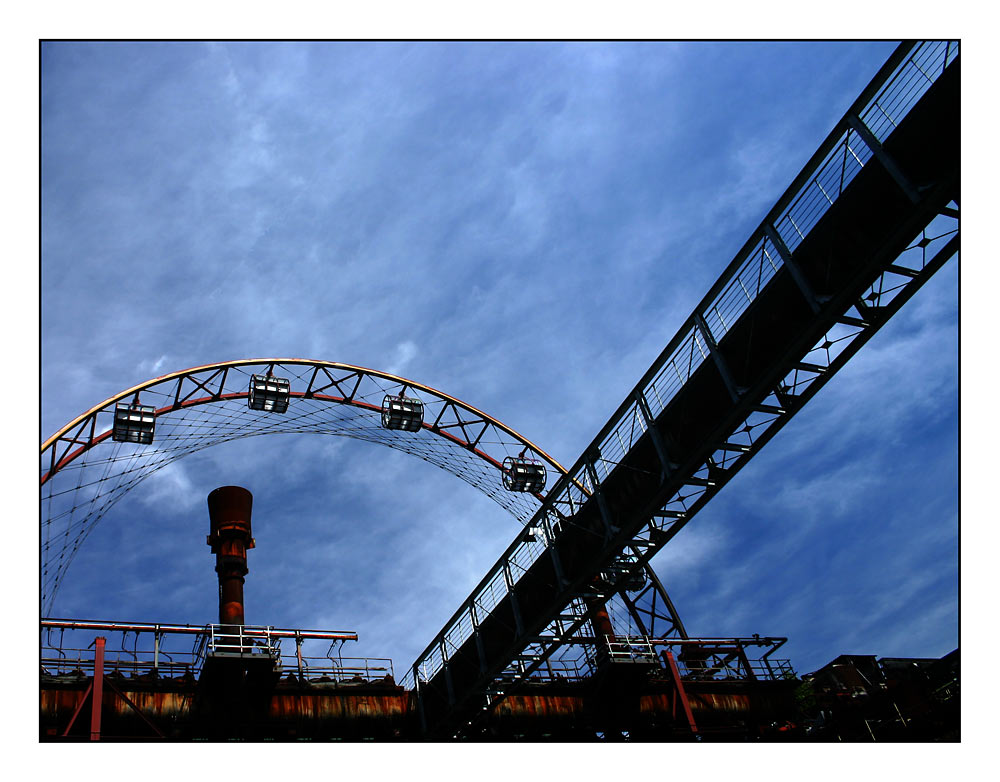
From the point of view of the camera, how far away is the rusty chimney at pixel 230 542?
32.4m

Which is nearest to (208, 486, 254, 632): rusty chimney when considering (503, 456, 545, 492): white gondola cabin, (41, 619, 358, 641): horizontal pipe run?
(41, 619, 358, 641): horizontal pipe run

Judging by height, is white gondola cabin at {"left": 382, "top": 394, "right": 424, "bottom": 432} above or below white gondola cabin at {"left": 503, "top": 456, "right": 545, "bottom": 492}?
above

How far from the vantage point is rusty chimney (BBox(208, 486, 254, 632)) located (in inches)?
1277

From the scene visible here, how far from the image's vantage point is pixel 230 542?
33.9 m

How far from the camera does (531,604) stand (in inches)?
928

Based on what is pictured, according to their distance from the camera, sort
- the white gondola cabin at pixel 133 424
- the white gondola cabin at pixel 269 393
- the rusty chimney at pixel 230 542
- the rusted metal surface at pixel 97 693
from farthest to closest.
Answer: the rusty chimney at pixel 230 542
the white gondola cabin at pixel 269 393
the white gondola cabin at pixel 133 424
the rusted metal surface at pixel 97 693

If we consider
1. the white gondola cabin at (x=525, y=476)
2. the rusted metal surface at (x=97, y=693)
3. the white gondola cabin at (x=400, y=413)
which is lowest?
the rusted metal surface at (x=97, y=693)

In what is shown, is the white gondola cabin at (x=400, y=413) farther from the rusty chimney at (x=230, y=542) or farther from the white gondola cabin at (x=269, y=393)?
the rusty chimney at (x=230, y=542)

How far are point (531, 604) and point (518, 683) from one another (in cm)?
329

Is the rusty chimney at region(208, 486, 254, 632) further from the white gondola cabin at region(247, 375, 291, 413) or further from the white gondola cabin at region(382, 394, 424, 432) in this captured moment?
the white gondola cabin at region(382, 394, 424, 432)

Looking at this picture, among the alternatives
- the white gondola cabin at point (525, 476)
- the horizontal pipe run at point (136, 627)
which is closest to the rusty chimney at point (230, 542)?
the horizontal pipe run at point (136, 627)

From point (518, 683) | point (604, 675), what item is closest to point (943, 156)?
point (518, 683)

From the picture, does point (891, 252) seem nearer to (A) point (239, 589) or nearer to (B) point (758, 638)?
(B) point (758, 638)

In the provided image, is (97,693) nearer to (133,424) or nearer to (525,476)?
(133,424)
